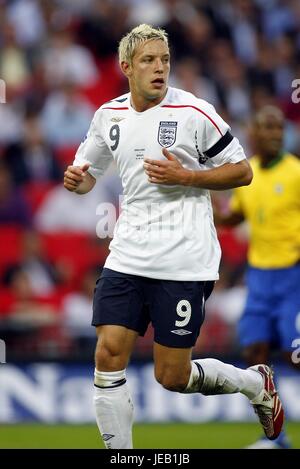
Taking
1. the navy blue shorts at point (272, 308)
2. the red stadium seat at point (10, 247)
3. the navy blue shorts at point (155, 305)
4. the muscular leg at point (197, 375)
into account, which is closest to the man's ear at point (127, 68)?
the navy blue shorts at point (155, 305)

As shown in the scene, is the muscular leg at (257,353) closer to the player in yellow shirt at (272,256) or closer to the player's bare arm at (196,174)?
the player in yellow shirt at (272,256)

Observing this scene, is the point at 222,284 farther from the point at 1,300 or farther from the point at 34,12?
the point at 34,12

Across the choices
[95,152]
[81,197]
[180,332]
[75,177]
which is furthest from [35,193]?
[180,332]

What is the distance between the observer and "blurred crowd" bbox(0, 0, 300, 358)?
38.7ft

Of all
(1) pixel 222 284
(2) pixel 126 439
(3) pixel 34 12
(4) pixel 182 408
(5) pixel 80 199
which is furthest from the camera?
(3) pixel 34 12

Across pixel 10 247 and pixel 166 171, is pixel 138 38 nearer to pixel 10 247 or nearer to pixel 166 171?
pixel 166 171

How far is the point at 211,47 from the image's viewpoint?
630 inches

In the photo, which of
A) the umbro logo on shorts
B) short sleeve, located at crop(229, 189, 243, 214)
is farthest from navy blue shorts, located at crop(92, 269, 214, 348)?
short sleeve, located at crop(229, 189, 243, 214)

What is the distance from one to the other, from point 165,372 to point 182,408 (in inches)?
177

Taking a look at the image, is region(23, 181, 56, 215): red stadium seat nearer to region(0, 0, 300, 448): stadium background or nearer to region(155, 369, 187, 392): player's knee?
region(0, 0, 300, 448): stadium background

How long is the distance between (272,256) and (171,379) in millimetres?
2904

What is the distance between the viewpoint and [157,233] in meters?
6.75

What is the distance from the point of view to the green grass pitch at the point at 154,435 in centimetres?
920

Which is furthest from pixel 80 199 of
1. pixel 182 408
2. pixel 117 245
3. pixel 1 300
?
pixel 117 245
